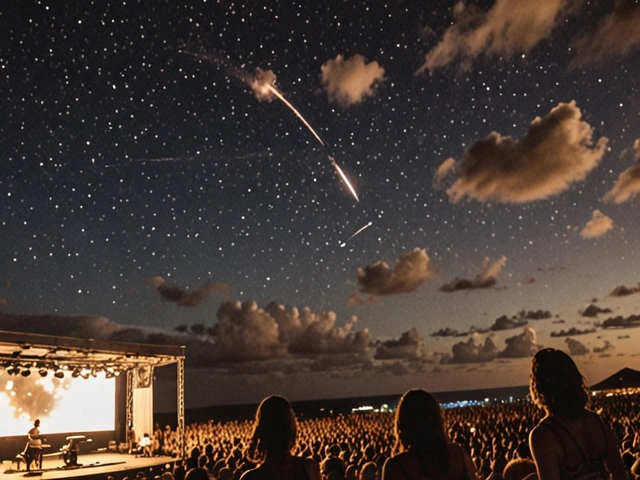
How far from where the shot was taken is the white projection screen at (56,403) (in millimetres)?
21797

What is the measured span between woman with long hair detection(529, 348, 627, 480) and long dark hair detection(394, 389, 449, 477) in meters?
Result: 0.39

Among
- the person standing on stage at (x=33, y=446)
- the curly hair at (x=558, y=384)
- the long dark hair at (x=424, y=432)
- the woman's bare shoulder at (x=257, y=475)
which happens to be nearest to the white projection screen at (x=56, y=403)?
the person standing on stage at (x=33, y=446)

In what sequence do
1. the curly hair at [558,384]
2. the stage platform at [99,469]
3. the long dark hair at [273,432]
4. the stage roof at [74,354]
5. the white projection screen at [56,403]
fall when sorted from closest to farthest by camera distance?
1. the curly hair at [558,384]
2. the long dark hair at [273,432]
3. the stage platform at [99,469]
4. the stage roof at [74,354]
5. the white projection screen at [56,403]

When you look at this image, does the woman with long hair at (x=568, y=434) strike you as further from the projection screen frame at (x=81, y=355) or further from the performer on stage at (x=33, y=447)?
the performer on stage at (x=33, y=447)

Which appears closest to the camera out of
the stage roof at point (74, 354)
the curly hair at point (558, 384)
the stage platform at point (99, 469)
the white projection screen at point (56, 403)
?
the curly hair at point (558, 384)

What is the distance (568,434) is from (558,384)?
22 cm

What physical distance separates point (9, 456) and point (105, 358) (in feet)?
16.3

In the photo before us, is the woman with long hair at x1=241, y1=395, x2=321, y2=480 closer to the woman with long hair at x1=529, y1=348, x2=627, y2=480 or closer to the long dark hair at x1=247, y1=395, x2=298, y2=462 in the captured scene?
the long dark hair at x1=247, y1=395, x2=298, y2=462

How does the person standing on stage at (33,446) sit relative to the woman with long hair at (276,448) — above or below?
below

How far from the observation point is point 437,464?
2.64 m

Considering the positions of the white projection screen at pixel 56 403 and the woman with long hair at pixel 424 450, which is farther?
the white projection screen at pixel 56 403

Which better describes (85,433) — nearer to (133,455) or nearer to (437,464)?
(133,455)

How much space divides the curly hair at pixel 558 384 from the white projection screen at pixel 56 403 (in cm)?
2253

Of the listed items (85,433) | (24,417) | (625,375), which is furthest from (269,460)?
(625,375)
